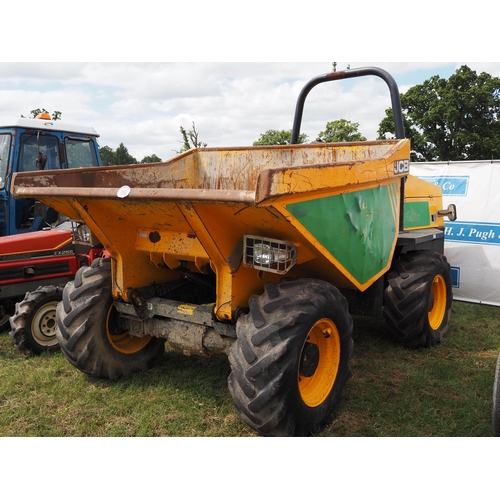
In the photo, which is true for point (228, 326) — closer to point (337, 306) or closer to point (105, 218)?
point (337, 306)

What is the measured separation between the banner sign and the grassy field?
215 cm

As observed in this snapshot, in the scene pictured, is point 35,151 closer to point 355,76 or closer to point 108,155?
point 355,76

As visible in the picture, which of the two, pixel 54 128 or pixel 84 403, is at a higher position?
pixel 54 128

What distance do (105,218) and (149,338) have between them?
1.29 m

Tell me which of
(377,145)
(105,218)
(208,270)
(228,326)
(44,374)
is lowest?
(44,374)

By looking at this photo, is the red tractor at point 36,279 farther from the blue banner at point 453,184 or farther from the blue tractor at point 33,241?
the blue banner at point 453,184

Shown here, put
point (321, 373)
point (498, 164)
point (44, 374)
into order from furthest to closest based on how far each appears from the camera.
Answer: point (498, 164)
point (44, 374)
point (321, 373)

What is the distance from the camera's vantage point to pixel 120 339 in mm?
4266

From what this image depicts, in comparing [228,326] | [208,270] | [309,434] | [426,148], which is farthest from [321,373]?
[426,148]

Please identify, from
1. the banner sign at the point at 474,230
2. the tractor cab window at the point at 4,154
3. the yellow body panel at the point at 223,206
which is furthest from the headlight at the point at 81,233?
the banner sign at the point at 474,230

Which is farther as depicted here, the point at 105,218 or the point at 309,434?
the point at 105,218

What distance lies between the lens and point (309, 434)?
3273 millimetres

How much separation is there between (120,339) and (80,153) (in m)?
3.37

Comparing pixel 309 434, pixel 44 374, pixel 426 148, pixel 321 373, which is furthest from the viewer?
pixel 426 148
